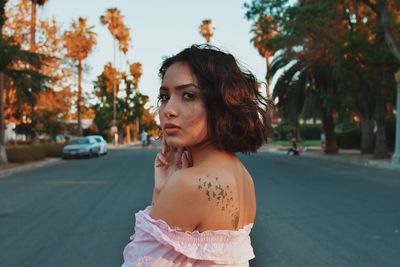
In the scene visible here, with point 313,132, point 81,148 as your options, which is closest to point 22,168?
point 81,148

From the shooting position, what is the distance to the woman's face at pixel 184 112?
4.57 feet

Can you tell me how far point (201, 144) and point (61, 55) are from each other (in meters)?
33.5

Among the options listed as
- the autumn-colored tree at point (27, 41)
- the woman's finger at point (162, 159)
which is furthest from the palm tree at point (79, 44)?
the woman's finger at point (162, 159)

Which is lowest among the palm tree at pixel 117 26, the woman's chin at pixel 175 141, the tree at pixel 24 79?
the woman's chin at pixel 175 141

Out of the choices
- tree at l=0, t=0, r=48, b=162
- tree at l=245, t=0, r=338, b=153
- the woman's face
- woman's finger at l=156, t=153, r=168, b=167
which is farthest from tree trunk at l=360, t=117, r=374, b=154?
the woman's face

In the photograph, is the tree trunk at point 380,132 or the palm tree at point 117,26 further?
the palm tree at point 117,26

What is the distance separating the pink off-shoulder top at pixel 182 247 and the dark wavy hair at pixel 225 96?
11.0 inches

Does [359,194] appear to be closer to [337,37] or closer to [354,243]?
[354,243]

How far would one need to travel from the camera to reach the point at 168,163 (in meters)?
1.70

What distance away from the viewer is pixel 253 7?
2125cm

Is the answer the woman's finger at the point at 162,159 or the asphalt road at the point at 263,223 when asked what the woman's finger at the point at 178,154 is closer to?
the woman's finger at the point at 162,159

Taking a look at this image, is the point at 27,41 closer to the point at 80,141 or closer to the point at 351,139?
the point at 80,141

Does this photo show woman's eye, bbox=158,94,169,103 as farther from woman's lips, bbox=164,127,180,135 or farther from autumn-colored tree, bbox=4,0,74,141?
autumn-colored tree, bbox=4,0,74,141

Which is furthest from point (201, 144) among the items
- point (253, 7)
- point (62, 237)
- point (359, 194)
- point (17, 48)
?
point (253, 7)
